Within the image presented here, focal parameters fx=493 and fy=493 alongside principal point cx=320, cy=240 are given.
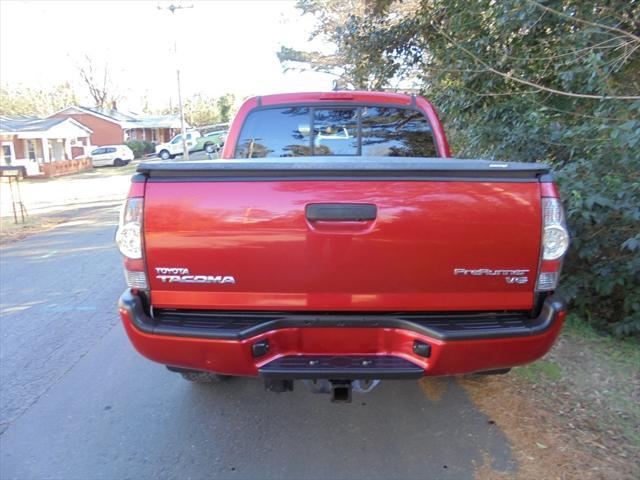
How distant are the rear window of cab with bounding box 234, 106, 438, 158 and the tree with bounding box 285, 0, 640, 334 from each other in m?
1.34

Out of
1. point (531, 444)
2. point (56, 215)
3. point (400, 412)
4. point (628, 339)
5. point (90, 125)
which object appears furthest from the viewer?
point (90, 125)

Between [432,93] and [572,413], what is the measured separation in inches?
234

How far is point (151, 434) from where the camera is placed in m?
3.09

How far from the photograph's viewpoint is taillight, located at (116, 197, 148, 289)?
231 cm

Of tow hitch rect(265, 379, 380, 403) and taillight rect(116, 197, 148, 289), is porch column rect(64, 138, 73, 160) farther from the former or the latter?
tow hitch rect(265, 379, 380, 403)

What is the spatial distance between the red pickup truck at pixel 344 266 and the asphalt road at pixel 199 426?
0.71 meters

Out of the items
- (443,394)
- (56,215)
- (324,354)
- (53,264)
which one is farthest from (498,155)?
(56,215)

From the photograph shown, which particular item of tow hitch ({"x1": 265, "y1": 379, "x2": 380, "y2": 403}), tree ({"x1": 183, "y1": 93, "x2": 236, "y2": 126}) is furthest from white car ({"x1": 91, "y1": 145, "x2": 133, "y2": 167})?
tow hitch ({"x1": 265, "y1": 379, "x2": 380, "y2": 403})

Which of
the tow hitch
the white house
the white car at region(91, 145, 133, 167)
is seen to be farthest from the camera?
the white car at region(91, 145, 133, 167)

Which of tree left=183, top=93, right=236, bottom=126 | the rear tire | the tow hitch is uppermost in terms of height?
tree left=183, top=93, right=236, bottom=126

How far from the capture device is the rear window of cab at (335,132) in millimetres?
4035

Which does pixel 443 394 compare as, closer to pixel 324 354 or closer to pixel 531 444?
pixel 531 444

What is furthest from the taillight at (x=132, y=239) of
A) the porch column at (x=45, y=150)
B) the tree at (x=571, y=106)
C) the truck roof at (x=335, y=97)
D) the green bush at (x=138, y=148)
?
the green bush at (x=138, y=148)

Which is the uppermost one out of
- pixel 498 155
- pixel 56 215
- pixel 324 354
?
pixel 498 155
